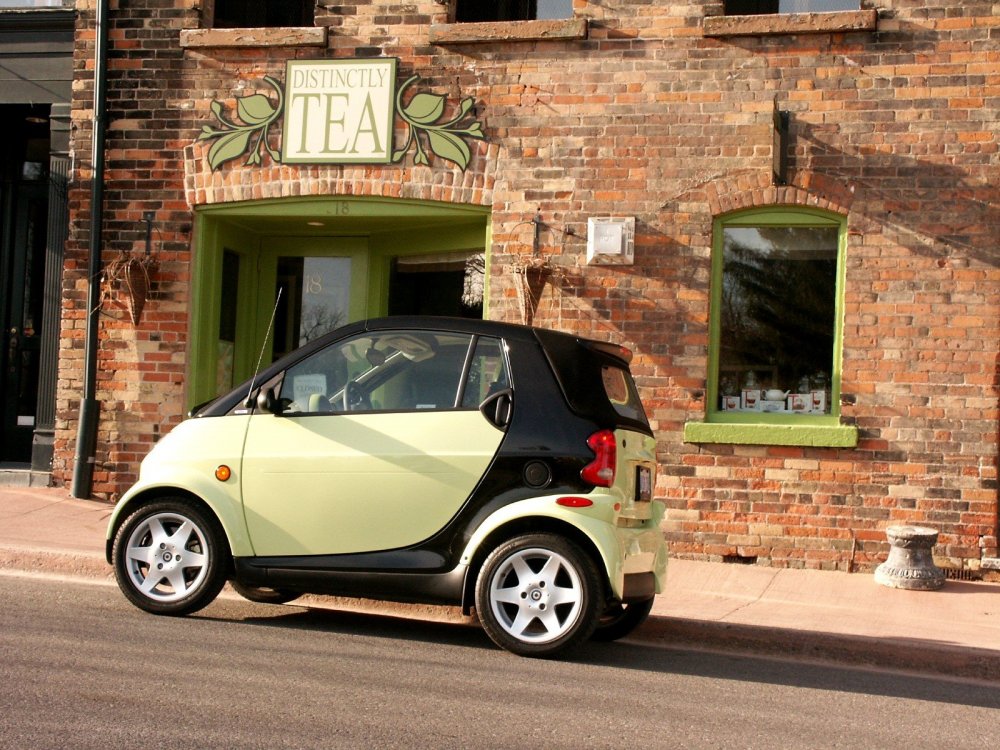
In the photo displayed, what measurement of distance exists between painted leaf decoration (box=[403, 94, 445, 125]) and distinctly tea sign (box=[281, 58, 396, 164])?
0.17 m

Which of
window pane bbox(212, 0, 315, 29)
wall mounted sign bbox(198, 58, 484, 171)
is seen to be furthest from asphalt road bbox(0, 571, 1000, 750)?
window pane bbox(212, 0, 315, 29)

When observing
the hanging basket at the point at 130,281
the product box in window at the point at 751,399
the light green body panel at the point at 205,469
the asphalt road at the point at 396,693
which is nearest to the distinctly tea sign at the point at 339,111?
the hanging basket at the point at 130,281

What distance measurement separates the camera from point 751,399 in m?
9.98

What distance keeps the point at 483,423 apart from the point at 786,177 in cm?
446

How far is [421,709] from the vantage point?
505 cm

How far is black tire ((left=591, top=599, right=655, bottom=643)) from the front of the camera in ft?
22.7

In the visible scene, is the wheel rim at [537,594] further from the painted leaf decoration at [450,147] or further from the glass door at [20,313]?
the glass door at [20,313]

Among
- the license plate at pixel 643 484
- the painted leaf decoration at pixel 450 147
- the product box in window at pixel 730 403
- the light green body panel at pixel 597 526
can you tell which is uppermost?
the painted leaf decoration at pixel 450 147

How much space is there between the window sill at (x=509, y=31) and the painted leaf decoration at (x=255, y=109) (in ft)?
4.99

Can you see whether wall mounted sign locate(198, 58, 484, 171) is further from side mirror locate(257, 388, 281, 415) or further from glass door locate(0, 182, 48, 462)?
side mirror locate(257, 388, 281, 415)

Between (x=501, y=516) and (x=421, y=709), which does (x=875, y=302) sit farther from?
(x=421, y=709)

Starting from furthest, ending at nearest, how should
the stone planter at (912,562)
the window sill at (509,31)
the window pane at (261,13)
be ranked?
the window pane at (261,13) → the window sill at (509,31) → the stone planter at (912,562)

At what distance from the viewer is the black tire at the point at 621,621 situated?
22.7 feet

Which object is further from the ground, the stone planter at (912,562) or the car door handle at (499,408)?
the car door handle at (499,408)
